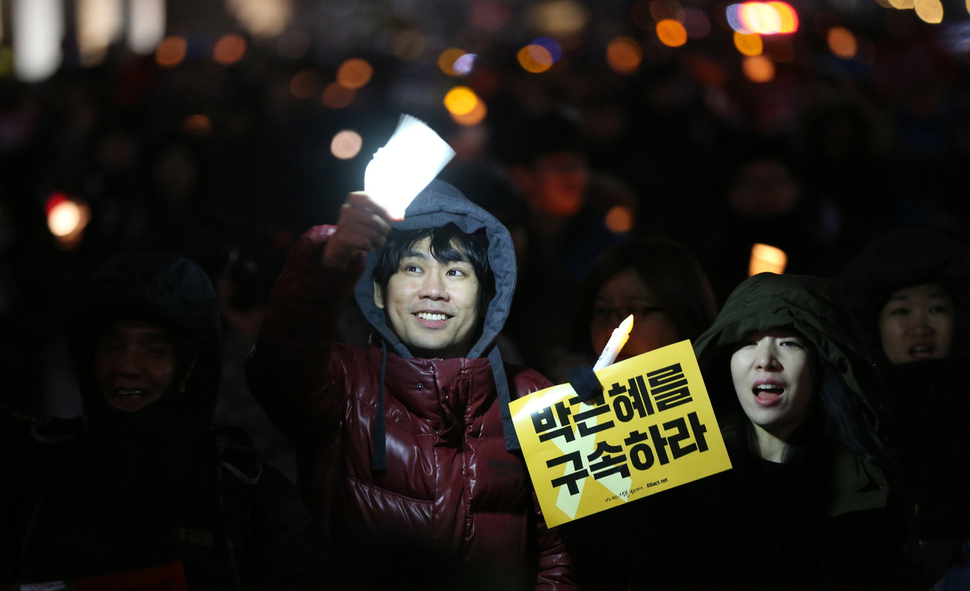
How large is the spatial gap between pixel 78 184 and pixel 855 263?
4.22m

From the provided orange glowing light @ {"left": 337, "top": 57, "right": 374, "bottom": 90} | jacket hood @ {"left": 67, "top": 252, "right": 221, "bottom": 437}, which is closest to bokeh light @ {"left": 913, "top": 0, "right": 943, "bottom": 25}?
orange glowing light @ {"left": 337, "top": 57, "right": 374, "bottom": 90}

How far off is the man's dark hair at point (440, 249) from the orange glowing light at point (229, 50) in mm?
5552

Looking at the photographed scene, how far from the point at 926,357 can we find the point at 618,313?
1.09 metres

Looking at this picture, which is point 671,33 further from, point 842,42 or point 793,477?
point 793,477

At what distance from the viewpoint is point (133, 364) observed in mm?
2381

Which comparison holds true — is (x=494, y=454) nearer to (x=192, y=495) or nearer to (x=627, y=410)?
(x=627, y=410)

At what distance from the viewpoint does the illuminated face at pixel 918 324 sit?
120 inches

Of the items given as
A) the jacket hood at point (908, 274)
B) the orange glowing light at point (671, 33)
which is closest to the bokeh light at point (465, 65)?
the orange glowing light at point (671, 33)

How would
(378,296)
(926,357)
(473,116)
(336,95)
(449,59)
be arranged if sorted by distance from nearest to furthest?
(378,296), (926,357), (473,116), (336,95), (449,59)

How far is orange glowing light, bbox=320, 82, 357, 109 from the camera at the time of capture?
745cm

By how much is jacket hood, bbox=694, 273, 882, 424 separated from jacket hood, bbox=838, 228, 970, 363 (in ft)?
2.06

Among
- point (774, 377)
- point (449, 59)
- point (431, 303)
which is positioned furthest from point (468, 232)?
point (449, 59)

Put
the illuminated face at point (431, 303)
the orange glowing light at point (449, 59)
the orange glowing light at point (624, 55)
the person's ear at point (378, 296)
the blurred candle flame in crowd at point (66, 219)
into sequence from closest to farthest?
the illuminated face at point (431, 303)
the person's ear at point (378, 296)
the blurred candle flame in crowd at point (66, 219)
the orange glowing light at point (624, 55)
the orange glowing light at point (449, 59)

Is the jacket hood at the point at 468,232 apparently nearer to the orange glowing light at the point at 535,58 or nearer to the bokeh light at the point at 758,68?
the bokeh light at the point at 758,68
